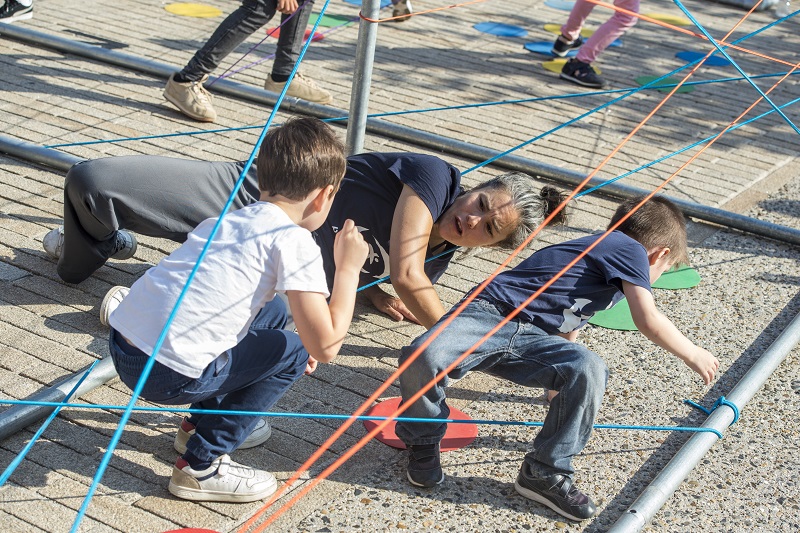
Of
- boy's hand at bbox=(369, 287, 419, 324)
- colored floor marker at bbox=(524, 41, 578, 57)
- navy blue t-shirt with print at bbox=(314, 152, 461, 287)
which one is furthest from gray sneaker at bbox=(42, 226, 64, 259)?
colored floor marker at bbox=(524, 41, 578, 57)

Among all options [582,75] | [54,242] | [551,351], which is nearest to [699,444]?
[551,351]

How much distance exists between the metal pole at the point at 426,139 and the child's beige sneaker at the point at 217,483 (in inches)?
98.4

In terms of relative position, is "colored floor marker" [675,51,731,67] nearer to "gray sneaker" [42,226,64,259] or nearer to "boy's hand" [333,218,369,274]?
"gray sneaker" [42,226,64,259]

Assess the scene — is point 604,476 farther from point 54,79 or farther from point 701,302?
point 54,79

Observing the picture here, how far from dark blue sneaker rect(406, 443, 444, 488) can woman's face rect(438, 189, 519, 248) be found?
2.30 ft

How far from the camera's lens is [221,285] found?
7.33 feet

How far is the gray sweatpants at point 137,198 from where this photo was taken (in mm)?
3232

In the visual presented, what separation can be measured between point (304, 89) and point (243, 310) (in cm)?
358

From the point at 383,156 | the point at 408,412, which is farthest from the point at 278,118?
the point at 408,412

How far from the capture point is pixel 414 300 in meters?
2.97

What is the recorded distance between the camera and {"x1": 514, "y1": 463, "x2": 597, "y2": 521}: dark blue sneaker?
103 inches

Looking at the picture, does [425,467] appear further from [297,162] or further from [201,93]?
[201,93]

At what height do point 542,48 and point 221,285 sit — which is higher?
point 221,285

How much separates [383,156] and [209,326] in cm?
116
